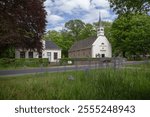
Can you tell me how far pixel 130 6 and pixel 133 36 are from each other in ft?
130

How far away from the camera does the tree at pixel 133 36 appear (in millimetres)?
47688

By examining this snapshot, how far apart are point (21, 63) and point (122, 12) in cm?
2420

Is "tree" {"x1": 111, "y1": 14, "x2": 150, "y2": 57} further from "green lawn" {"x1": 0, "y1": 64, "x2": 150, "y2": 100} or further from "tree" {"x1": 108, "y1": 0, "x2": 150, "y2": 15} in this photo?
"green lawn" {"x1": 0, "y1": 64, "x2": 150, "y2": 100}

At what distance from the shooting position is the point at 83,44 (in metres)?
64.6

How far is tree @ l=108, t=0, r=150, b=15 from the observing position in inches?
379

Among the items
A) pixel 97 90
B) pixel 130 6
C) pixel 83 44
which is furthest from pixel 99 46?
pixel 97 90

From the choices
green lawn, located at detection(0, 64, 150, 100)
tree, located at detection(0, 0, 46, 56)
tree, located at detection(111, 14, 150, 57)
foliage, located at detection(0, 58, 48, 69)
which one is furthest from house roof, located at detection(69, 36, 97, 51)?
green lawn, located at detection(0, 64, 150, 100)

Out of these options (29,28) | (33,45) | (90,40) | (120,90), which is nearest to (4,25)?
(120,90)

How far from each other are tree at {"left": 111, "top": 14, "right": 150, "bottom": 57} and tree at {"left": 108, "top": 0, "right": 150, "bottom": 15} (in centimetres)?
3508

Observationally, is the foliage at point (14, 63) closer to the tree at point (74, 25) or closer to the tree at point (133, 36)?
the tree at point (74, 25)

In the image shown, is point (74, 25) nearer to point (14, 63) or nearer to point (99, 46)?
point (14, 63)

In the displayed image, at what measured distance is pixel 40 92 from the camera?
22.4 ft

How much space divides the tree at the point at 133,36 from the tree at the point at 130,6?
115ft

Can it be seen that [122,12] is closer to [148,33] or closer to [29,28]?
[29,28]
